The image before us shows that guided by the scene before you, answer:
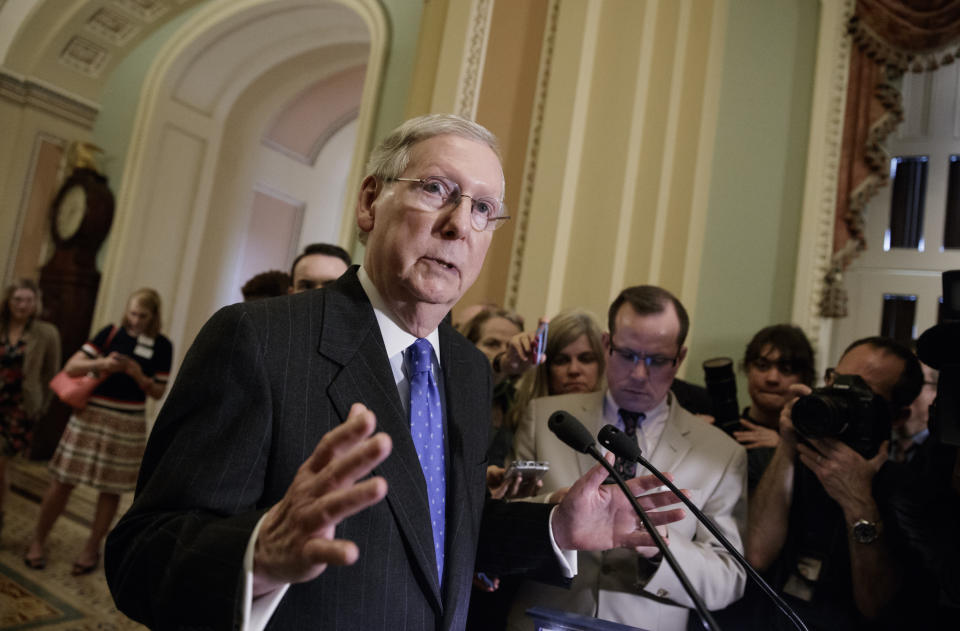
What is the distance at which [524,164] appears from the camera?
12.8ft

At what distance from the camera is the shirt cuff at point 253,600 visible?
772 mm

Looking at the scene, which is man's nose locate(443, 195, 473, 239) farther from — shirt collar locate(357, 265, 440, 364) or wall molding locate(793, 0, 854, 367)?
wall molding locate(793, 0, 854, 367)

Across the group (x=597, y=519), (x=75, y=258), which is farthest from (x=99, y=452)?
(x=75, y=258)

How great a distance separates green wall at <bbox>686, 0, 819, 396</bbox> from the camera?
3.79 m

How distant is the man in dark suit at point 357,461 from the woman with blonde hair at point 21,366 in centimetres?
344

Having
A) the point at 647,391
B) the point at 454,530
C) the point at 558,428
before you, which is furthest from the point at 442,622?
the point at 647,391

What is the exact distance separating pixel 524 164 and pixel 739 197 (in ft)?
3.74

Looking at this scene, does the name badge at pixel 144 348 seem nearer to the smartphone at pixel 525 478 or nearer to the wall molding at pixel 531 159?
the wall molding at pixel 531 159

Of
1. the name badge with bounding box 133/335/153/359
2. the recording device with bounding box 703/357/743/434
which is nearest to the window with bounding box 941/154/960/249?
the recording device with bounding box 703/357/743/434

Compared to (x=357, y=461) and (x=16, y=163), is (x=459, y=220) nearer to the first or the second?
(x=357, y=461)

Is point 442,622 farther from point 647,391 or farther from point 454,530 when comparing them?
point 647,391

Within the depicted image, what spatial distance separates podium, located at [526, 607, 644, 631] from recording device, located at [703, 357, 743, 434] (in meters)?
1.42

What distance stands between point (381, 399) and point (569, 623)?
0.38 m

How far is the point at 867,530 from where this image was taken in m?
1.57
